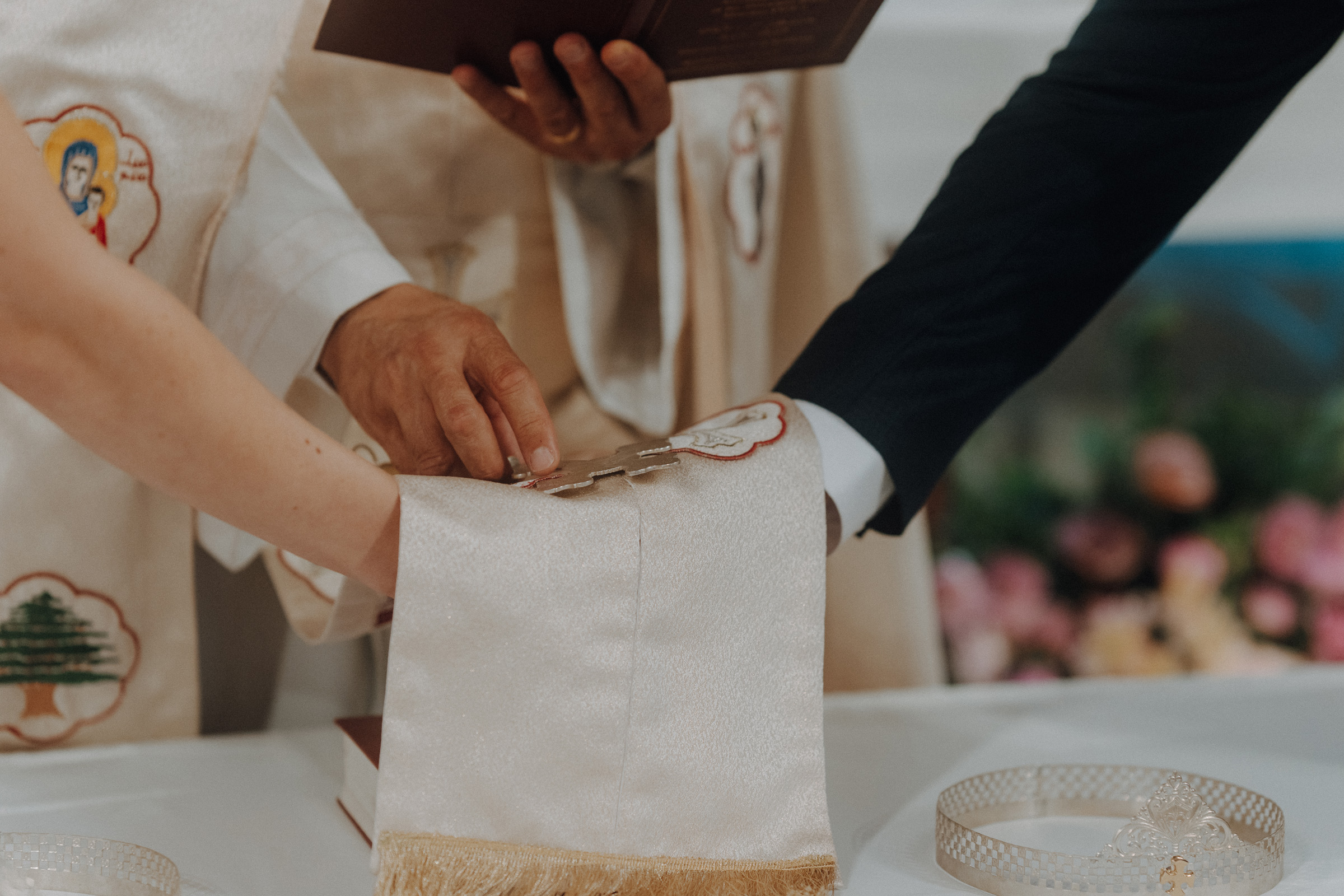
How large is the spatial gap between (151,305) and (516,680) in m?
0.18

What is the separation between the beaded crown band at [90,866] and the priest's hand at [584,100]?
45 centimetres

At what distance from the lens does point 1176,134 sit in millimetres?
707

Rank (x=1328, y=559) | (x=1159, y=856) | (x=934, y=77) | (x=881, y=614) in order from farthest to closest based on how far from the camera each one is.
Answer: (x=1328, y=559)
(x=934, y=77)
(x=881, y=614)
(x=1159, y=856)

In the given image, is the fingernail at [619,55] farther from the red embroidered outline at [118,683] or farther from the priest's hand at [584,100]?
the red embroidered outline at [118,683]

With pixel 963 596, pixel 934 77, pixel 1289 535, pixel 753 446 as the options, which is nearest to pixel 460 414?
pixel 753 446

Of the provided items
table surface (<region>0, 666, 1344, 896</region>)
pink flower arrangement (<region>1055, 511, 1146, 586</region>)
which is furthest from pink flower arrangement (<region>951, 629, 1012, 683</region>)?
table surface (<region>0, 666, 1344, 896</region>)

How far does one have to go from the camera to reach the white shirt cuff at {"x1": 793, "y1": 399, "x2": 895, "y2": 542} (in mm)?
602

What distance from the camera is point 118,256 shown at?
0.58 m

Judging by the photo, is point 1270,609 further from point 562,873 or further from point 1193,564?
point 562,873

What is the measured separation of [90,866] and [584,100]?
18.9 inches

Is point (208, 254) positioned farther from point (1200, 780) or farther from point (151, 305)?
point (1200, 780)

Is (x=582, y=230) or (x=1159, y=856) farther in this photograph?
(x=582, y=230)

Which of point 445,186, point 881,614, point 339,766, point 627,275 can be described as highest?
point 445,186

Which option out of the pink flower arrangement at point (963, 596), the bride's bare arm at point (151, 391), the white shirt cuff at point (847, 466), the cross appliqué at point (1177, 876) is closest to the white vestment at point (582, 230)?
the white shirt cuff at point (847, 466)
